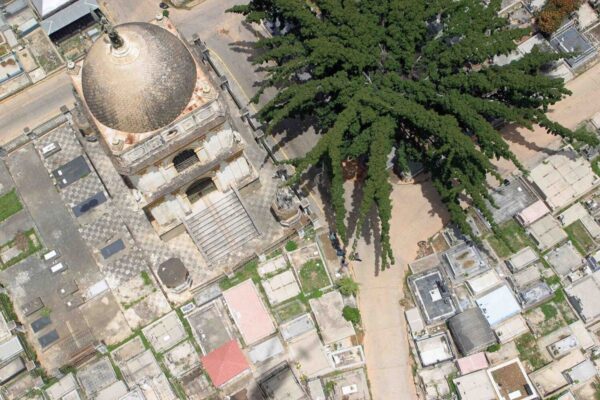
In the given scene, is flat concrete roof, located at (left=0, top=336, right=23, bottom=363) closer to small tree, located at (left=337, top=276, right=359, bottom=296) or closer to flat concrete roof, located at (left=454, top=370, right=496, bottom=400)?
small tree, located at (left=337, top=276, right=359, bottom=296)

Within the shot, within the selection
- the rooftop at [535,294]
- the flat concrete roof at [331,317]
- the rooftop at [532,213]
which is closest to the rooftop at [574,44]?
the rooftop at [532,213]

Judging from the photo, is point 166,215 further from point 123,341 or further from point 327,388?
point 327,388

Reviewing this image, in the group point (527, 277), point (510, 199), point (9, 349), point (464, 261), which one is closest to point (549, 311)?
point (527, 277)

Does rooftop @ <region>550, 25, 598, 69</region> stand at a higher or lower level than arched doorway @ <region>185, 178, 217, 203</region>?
lower

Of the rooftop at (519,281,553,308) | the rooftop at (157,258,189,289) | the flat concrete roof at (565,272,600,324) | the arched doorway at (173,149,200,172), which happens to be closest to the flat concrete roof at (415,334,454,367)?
the rooftop at (519,281,553,308)

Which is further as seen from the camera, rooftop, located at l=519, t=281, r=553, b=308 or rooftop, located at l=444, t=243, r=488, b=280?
rooftop, located at l=444, t=243, r=488, b=280

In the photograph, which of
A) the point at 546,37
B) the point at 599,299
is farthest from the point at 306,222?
the point at 546,37

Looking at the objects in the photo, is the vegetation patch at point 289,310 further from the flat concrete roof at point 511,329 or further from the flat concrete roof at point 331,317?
the flat concrete roof at point 511,329
